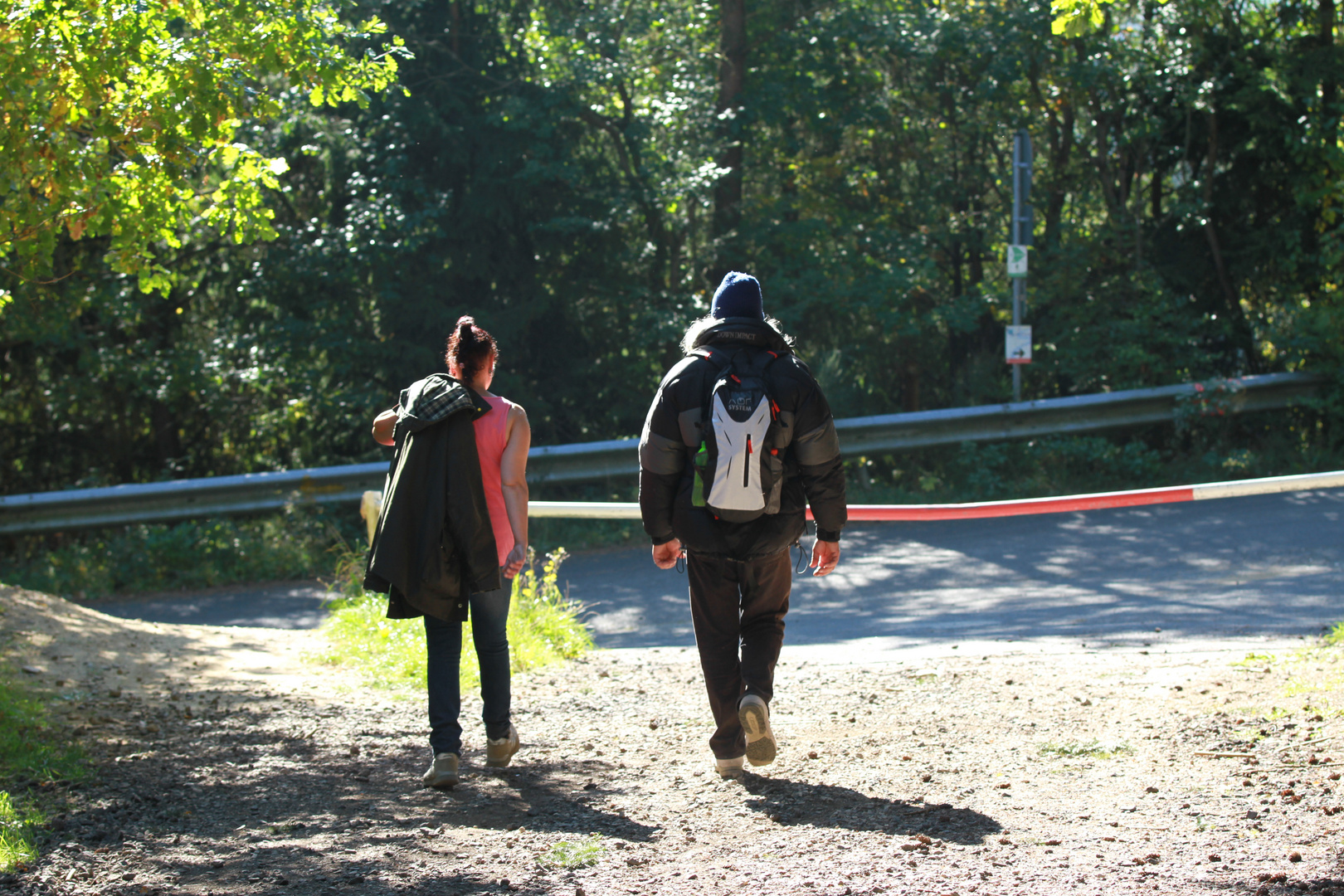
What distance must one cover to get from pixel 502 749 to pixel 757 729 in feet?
3.58

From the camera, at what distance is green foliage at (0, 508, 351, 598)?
10594mm

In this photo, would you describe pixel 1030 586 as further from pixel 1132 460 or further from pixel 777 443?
pixel 777 443

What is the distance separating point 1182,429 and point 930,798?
9353 mm

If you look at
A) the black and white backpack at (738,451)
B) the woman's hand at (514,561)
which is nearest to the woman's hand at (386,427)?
the woman's hand at (514,561)

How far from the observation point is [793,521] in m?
4.48

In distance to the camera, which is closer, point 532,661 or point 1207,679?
point 1207,679

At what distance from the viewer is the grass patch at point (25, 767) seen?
12.7 ft

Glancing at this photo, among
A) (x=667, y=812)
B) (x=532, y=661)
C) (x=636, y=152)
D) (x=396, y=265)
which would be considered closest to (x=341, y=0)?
(x=396, y=265)

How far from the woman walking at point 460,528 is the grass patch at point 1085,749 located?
2111mm

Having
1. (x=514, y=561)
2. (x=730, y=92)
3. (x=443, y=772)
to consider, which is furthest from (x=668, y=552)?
(x=730, y=92)

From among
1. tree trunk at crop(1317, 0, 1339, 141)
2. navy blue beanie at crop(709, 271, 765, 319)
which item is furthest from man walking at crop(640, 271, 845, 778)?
tree trunk at crop(1317, 0, 1339, 141)

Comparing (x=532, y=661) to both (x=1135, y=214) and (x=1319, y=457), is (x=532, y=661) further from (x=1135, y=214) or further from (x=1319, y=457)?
(x=1135, y=214)

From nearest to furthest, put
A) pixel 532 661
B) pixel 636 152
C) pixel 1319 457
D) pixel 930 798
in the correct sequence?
pixel 930 798
pixel 532 661
pixel 1319 457
pixel 636 152

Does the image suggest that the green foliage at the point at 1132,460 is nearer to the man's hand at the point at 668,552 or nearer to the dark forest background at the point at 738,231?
the dark forest background at the point at 738,231
